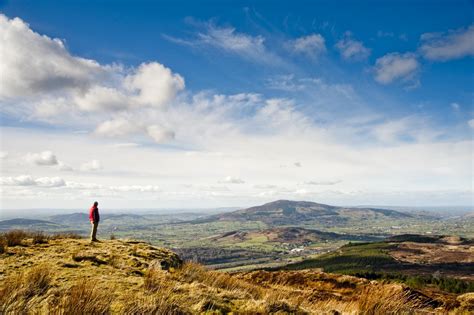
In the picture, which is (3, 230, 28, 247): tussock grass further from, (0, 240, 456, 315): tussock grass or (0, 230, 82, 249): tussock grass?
(0, 240, 456, 315): tussock grass

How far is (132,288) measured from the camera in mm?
9094

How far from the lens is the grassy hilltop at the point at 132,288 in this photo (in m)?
6.75

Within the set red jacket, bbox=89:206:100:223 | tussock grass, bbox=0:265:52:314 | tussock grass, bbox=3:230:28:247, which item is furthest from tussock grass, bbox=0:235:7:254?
tussock grass, bbox=0:265:52:314

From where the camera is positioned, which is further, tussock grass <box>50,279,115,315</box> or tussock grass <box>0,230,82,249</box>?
tussock grass <box>0,230,82,249</box>

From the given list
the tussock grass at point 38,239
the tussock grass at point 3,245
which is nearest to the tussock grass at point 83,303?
the tussock grass at point 3,245

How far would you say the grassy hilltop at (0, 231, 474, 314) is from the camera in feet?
22.1

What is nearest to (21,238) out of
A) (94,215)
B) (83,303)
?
(94,215)

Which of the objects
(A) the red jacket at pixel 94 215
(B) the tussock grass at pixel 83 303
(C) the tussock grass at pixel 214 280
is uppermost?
(A) the red jacket at pixel 94 215

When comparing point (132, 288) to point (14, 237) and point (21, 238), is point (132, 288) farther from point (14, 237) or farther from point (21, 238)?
point (21, 238)

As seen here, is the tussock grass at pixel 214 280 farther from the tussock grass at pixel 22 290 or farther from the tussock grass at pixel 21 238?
the tussock grass at pixel 21 238

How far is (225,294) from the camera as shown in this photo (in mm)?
9734

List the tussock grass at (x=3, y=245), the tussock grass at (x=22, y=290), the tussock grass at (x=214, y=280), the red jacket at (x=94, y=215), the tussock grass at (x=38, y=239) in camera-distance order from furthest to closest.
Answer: the red jacket at (x=94, y=215)
the tussock grass at (x=38, y=239)
the tussock grass at (x=3, y=245)
the tussock grass at (x=214, y=280)
the tussock grass at (x=22, y=290)

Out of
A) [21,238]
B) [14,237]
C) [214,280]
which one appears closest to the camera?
[214,280]

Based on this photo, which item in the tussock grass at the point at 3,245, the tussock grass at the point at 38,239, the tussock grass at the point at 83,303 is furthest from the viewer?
the tussock grass at the point at 38,239
